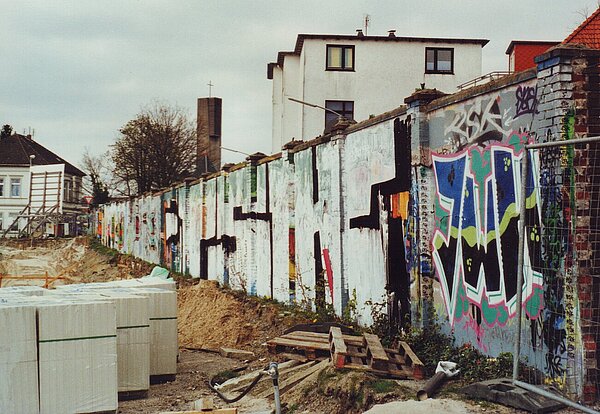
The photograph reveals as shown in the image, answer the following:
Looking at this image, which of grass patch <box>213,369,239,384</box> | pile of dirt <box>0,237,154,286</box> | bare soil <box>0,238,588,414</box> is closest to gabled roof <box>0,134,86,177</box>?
pile of dirt <box>0,237,154,286</box>

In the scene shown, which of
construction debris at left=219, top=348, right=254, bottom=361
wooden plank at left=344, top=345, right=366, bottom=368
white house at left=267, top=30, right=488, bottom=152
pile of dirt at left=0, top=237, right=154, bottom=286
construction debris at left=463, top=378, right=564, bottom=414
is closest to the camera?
construction debris at left=463, top=378, right=564, bottom=414

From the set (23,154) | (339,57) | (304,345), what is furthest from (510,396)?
(23,154)

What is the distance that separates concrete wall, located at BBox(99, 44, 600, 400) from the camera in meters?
7.33

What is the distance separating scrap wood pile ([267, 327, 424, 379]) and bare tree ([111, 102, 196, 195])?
139ft

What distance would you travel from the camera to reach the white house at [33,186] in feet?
186

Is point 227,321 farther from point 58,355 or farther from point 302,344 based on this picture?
point 58,355

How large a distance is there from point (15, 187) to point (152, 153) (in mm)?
21729

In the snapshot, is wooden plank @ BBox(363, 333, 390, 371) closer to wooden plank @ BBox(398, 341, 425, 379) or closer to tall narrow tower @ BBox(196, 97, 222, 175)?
wooden plank @ BBox(398, 341, 425, 379)

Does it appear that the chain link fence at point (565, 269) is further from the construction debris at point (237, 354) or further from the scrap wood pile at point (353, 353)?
the construction debris at point (237, 354)

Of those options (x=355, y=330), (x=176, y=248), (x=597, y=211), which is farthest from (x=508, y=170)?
(x=176, y=248)

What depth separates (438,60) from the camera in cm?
4084

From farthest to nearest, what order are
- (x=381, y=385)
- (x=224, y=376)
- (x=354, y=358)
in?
(x=224, y=376) → (x=354, y=358) → (x=381, y=385)

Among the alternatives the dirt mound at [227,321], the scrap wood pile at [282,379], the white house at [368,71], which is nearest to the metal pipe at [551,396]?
the scrap wood pile at [282,379]

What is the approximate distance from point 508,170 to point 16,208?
6533 centimetres
